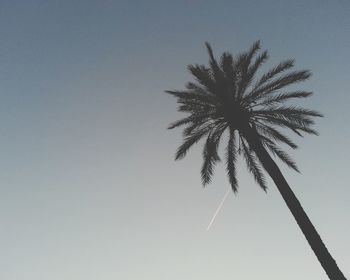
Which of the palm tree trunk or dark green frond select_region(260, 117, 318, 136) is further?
dark green frond select_region(260, 117, 318, 136)

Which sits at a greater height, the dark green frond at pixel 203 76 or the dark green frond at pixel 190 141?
the dark green frond at pixel 203 76

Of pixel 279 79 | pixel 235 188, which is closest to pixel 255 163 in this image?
pixel 235 188

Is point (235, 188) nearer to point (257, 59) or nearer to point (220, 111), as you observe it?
point (220, 111)

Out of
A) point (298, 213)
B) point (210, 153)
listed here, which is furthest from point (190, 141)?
point (298, 213)

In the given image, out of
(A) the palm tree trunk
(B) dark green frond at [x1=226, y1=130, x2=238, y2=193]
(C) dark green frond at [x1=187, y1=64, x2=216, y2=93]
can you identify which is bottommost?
(A) the palm tree trunk

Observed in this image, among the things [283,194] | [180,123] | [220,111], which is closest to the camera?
[283,194]

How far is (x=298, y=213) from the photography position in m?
13.6

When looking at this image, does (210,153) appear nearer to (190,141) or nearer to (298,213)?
(190,141)

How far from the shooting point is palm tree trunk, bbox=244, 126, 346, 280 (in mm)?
12516

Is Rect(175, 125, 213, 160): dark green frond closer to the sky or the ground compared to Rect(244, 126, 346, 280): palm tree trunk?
closer to the sky

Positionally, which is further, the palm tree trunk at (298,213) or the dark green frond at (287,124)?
Result: the dark green frond at (287,124)

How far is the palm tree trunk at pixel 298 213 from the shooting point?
41.1ft

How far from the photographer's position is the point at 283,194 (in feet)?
46.4

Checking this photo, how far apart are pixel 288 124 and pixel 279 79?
1912mm
